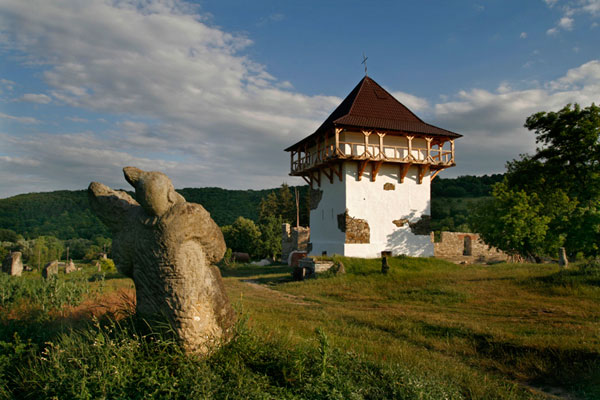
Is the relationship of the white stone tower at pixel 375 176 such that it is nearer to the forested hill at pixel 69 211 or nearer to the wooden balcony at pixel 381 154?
the wooden balcony at pixel 381 154

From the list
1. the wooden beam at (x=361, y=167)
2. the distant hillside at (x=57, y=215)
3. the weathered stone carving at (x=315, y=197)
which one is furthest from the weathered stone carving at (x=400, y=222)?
the distant hillside at (x=57, y=215)

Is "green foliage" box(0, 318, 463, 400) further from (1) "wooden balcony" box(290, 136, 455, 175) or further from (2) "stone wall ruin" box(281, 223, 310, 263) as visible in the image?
(2) "stone wall ruin" box(281, 223, 310, 263)

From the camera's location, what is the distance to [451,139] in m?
20.2

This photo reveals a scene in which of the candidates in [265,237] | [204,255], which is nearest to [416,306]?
[204,255]

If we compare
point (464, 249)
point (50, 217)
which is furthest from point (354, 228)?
point (50, 217)

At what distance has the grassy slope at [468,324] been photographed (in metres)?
5.08

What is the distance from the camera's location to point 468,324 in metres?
7.61

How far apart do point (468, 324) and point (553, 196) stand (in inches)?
775

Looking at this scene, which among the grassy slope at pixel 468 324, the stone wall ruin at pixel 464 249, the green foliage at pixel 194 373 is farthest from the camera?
the stone wall ruin at pixel 464 249

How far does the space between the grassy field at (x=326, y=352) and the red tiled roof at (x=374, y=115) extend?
10.6 meters

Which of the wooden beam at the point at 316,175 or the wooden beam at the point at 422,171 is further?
the wooden beam at the point at 316,175

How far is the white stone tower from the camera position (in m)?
18.9

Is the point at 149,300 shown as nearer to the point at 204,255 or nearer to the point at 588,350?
the point at 204,255

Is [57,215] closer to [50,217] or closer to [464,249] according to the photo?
[50,217]
